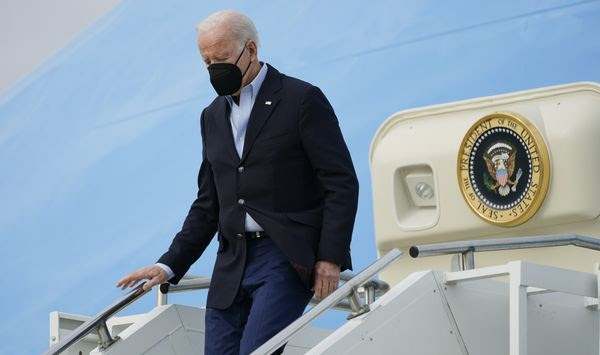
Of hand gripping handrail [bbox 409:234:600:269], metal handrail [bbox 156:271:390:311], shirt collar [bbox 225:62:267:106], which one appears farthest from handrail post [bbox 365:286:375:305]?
shirt collar [bbox 225:62:267:106]

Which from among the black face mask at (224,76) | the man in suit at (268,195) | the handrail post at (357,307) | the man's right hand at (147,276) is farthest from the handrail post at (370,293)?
the black face mask at (224,76)

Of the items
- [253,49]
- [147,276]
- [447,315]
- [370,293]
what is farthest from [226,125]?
[447,315]

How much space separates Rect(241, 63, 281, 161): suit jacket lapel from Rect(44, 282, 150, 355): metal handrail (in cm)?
75

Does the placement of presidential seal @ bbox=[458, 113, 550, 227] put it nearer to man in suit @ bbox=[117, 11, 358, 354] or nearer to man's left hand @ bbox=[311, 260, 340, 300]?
man in suit @ bbox=[117, 11, 358, 354]

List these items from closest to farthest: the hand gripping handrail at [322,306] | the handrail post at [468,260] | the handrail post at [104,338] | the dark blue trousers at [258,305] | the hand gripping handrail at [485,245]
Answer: the hand gripping handrail at [322,306], the dark blue trousers at [258,305], the hand gripping handrail at [485,245], the handrail post at [468,260], the handrail post at [104,338]

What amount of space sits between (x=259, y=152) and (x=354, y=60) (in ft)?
17.1

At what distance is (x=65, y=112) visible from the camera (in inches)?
437

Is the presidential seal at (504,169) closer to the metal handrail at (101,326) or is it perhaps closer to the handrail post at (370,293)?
the handrail post at (370,293)

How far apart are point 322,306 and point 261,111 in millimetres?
647

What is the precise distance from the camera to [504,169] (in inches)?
203

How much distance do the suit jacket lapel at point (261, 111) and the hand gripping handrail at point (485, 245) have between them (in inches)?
23.9

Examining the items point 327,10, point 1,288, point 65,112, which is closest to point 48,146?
point 65,112

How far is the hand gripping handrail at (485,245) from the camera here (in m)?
3.80

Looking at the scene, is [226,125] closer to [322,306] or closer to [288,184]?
[288,184]
